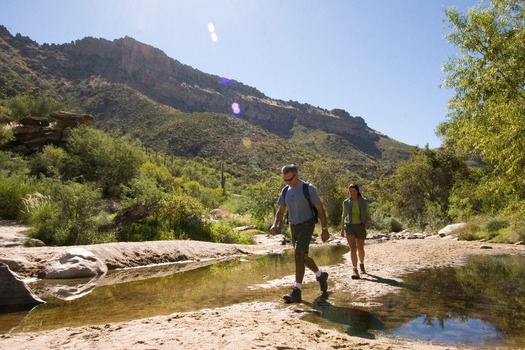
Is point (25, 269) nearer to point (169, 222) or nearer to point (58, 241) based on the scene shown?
point (58, 241)

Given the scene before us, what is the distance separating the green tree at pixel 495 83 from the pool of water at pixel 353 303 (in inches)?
129

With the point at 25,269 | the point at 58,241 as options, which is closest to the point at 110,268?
the point at 25,269

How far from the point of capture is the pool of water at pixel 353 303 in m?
4.51

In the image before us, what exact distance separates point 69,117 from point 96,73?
312 ft

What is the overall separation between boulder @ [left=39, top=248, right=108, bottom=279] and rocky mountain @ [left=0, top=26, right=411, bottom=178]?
6220 centimetres

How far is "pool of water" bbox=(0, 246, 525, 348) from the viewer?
451 cm

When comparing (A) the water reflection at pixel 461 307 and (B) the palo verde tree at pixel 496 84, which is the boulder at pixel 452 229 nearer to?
(B) the palo verde tree at pixel 496 84

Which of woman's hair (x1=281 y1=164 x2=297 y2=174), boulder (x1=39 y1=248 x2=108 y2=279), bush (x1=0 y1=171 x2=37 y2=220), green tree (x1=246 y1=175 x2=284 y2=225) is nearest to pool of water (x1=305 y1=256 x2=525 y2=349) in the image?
woman's hair (x1=281 y1=164 x2=297 y2=174)

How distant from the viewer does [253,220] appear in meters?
29.7

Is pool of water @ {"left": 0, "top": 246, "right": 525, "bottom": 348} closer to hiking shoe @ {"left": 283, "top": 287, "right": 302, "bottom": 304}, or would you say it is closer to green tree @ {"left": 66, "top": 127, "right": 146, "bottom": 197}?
hiking shoe @ {"left": 283, "top": 287, "right": 302, "bottom": 304}

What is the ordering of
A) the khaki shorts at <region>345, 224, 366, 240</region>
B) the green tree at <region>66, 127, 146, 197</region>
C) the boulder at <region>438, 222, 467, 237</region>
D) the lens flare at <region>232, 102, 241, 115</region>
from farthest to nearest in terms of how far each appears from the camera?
the lens flare at <region>232, 102, 241, 115</region>
the green tree at <region>66, 127, 146, 197</region>
the boulder at <region>438, 222, 467, 237</region>
the khaki shorts at <region>345, 224, 366, 240</region>

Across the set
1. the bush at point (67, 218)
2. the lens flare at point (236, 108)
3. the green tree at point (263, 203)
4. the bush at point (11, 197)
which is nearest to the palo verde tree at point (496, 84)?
the bush at point (67, 218)

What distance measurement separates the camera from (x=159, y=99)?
11900 cm

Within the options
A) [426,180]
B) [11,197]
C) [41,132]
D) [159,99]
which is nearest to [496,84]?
[11,197]
